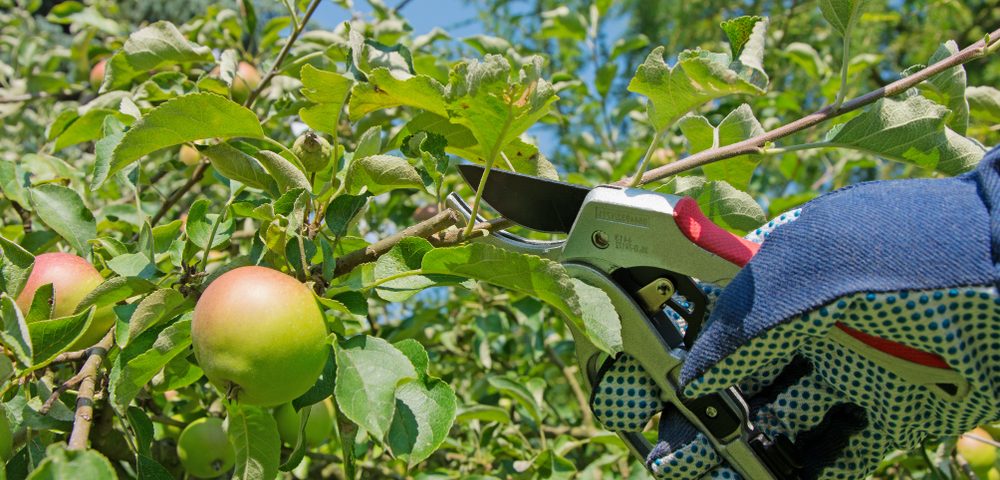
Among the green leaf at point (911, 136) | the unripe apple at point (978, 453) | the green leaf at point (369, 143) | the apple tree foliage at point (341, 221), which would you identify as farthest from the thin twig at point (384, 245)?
the unripe apple at point (978, 453)

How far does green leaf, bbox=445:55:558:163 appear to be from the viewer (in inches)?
28.4

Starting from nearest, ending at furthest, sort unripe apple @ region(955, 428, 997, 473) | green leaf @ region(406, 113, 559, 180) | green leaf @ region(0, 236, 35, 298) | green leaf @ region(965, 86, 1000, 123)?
green leaf @ region(0, 236, 35, 298)
green leaf @ region(406, 113, 559, 180)
green leaf @ region(965, 86, 1000, 123)
unripe apple @ region(955, 428, 997, 473)

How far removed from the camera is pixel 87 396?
0.75 m

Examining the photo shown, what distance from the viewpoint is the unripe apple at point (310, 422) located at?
1.24 m

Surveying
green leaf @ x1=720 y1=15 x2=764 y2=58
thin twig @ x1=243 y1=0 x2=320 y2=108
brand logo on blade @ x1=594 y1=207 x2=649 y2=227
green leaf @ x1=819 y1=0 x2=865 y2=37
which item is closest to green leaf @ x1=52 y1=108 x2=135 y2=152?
thin twig @ x1=243 y1=0 x2=320 y2=108

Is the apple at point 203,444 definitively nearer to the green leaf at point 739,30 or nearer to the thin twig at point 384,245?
→ the thin twig at point 384,245

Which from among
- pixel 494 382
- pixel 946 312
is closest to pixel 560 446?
pixel 494 382

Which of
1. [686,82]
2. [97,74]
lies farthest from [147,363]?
[97,74]

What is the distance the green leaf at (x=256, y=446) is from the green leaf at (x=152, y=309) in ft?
0.43

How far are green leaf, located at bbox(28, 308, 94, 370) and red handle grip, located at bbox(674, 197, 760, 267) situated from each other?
24.2 inches

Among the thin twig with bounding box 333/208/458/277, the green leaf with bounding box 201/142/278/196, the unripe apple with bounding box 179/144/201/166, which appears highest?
the green leaf with bounding box 201/142/278/196

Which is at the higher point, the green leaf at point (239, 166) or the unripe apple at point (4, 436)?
the green leaf at point (239, 166)

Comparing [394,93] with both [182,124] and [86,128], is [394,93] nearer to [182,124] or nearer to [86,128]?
[182,124]

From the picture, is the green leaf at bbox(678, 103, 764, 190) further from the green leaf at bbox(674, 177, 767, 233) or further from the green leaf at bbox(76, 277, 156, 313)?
the green leaf at bbox(76, 277, 156, 313)
